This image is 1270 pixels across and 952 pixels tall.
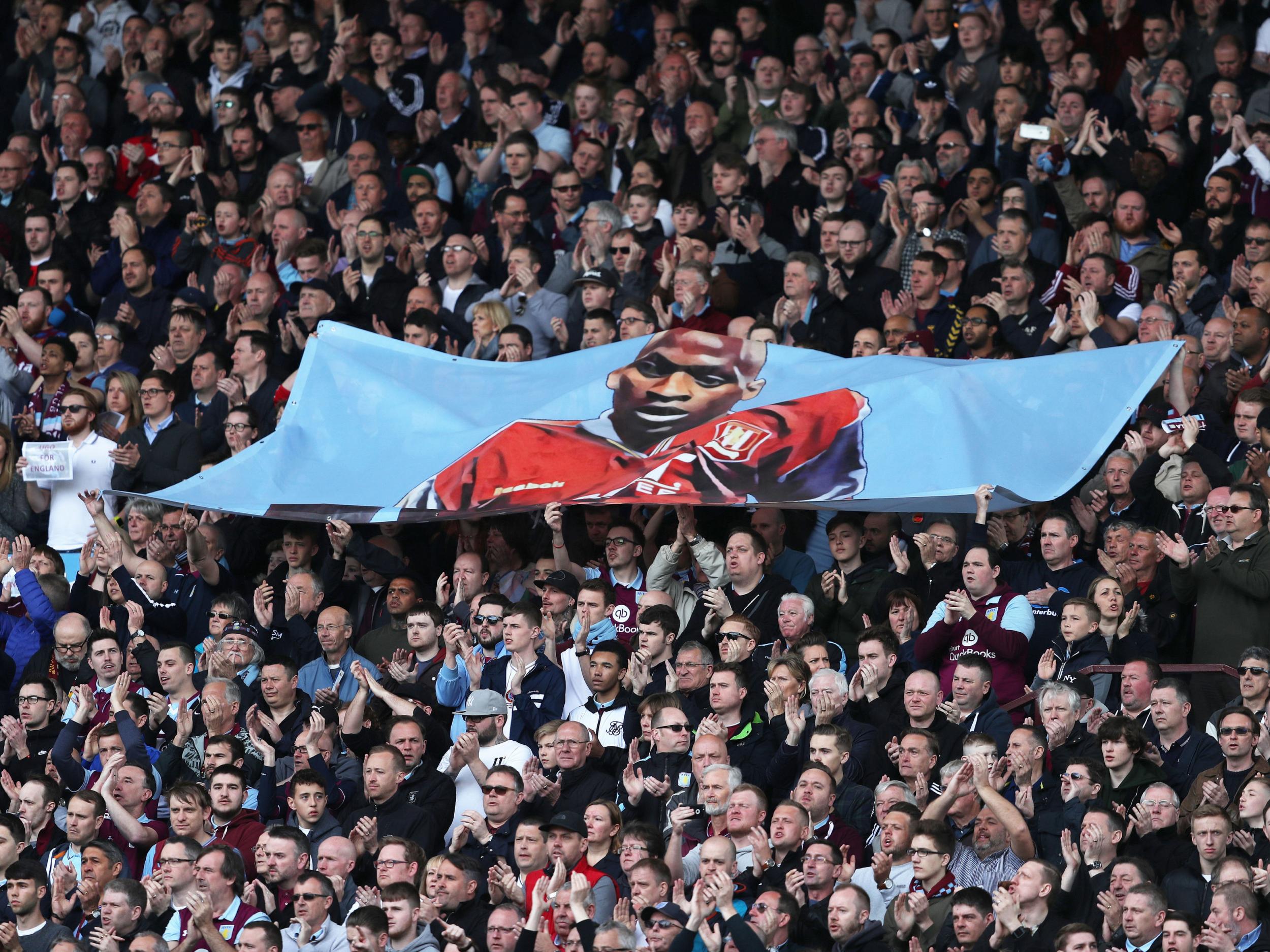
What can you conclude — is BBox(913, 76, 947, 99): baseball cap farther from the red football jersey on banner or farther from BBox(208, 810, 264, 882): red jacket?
BBox(208, 810, 264, 882): red jacket

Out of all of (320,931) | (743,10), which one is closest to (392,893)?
(320,931)

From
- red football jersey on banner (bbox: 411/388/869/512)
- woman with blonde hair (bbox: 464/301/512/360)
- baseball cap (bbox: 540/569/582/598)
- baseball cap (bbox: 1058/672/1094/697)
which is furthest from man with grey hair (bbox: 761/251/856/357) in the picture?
baseball cap (bbox: 1058/672/1094/697)

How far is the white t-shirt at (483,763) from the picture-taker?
12.1 meters

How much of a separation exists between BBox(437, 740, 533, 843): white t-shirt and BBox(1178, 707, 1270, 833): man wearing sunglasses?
319 cm

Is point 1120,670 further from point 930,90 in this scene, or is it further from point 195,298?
point 195,298

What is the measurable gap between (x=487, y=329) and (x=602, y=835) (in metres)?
4.60

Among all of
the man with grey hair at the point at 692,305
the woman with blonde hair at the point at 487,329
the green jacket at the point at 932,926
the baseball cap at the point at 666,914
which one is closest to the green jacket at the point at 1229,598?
the green jacket at the point at 932,926

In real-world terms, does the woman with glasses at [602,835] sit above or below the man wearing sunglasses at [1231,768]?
below

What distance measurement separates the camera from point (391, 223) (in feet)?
53.9

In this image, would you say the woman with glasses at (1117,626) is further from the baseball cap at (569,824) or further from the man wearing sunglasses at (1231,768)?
the baseball cap at (569,824)

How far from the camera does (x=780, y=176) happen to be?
635 inches

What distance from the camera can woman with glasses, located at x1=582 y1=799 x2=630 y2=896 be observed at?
11.2 meters

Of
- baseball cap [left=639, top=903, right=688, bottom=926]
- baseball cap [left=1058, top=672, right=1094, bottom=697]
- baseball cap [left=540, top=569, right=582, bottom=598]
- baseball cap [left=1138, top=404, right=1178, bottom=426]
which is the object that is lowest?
baseball cap [left=540, top=569, right=582, bottom=598]

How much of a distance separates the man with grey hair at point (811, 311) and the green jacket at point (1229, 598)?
3074mm
